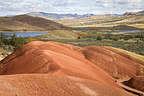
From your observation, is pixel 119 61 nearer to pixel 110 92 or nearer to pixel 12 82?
pixel 110 92

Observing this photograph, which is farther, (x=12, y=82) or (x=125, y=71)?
(x=125, y=71)

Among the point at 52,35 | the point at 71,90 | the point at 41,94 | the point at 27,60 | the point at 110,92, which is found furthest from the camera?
the point at 52,35

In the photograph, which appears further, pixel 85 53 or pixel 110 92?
pixel 85 53

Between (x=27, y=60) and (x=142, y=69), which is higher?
(x=27, y=60)

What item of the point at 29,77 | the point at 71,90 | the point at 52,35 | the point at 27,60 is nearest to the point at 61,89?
the point at 71,90

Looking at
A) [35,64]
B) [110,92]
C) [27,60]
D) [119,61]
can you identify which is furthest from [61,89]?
[119,61]

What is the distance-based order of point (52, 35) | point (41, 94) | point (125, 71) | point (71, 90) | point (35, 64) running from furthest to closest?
point (52, 35) → point (125, 71) → point (35, 64) → point (71, 90) → point (41, 94)

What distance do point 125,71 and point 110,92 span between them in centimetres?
838

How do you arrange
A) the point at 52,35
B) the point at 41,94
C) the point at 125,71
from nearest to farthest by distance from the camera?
the point at 41,94 < the point at 125,71 < the point at 52,35

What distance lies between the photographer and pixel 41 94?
6.37 meters

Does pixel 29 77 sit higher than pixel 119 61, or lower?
higher

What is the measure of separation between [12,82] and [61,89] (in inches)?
63.2

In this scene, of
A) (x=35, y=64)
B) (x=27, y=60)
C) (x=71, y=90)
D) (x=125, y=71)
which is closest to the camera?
(x=71, y=90)

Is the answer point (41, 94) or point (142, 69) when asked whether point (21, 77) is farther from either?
point (142, 69)
